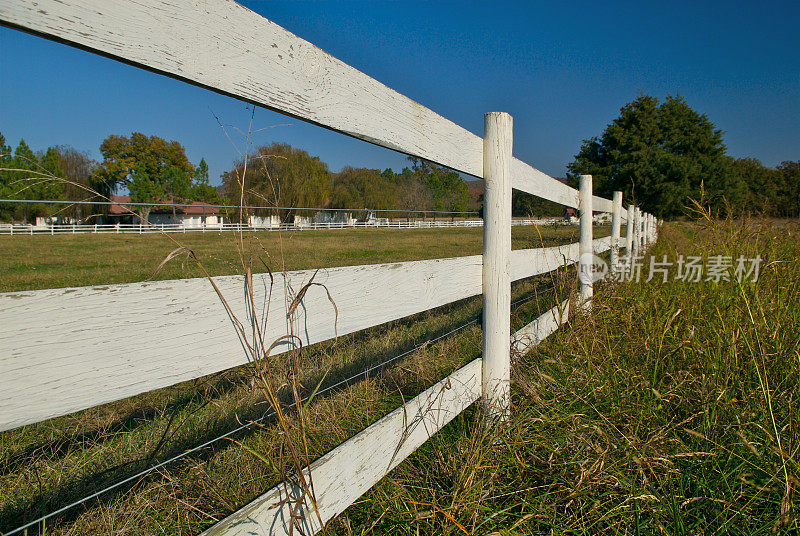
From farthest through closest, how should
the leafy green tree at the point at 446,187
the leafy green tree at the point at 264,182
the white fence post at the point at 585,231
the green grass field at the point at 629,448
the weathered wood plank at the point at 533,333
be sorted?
the leafy green tree at the point at 446,187 < the white fence post at the point at 585,231 < the weathered wood plank at the point at 533,333 < the green grass field at the point at 629,448 < the leafy green tree at the point at 264,182

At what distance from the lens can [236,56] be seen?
826mm

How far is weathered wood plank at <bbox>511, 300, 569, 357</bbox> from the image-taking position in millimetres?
2229

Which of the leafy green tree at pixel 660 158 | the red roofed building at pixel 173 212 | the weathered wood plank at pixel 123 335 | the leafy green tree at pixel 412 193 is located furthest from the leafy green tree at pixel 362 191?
the weathered wood plank at pixel 123 335

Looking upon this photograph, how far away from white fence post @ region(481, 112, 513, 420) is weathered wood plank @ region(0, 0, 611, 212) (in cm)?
54

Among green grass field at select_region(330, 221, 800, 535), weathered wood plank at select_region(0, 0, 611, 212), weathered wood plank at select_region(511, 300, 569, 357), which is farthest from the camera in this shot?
weathered wood plank at select_region(511, 300, 569, 357)

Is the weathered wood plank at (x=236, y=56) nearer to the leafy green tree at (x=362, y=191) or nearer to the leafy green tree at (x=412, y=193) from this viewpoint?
the leafy green tree at (x=362, y=191)

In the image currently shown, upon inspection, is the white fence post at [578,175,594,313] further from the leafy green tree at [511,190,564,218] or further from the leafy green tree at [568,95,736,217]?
the leafy green tree at [568,95,736,217]

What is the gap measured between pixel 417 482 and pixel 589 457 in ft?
1.94

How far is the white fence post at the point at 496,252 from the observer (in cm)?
186

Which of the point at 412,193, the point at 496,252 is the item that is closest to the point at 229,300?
the point at 496,252

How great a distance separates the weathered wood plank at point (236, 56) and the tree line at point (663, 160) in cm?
2663

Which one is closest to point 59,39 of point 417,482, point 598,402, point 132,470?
point 417,482

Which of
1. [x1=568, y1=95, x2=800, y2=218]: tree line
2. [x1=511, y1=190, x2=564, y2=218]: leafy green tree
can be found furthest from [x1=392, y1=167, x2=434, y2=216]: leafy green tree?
[x1=511, y1=190, x2=564, y2=218]: leafy green tree

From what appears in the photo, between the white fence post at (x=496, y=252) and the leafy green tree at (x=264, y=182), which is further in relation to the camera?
the white fence post at (x=496, y=252)
